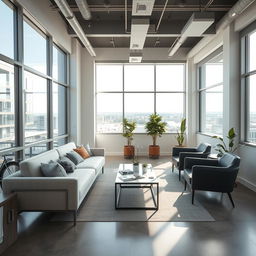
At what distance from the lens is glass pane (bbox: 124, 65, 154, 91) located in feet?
30.6

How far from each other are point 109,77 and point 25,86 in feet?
15.9

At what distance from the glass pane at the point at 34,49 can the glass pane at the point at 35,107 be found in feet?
0.83

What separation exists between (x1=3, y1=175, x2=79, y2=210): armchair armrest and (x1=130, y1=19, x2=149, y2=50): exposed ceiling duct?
372cm

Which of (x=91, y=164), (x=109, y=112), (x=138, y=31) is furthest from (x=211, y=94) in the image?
(x=91, y=164)

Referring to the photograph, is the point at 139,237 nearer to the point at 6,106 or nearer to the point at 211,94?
the point at 6,106

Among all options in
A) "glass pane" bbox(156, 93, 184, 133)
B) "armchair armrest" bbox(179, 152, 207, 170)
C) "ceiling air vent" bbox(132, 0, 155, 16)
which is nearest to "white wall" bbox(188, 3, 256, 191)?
"armchair armrest" bbox(179, 152, 207, 170)

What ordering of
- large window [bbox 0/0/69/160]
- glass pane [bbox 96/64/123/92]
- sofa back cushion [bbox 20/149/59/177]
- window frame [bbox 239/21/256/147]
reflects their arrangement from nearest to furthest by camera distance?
sofa back cushion [bbox 20/149/59/177] → large window [bbox 0/0/69/160] → window frame [bbox 239/21/256/147] → glass pane [bbox 96/64/123/92]

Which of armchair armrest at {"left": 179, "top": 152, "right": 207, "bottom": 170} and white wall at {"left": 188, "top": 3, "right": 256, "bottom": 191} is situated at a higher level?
white wall at {"left": 188, "top": 3, "right": 256, "bottom": 191}

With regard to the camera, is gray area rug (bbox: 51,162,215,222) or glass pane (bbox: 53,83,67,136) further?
glass pane (bbox: 53,83,67,136)

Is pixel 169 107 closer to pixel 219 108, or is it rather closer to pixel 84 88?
pixel 219 108

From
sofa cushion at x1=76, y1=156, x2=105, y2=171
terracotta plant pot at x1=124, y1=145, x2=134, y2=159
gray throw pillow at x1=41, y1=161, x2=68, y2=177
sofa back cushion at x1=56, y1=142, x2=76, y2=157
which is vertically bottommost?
terracotta plant pot at x1=124, y1=145, x2=134, y2=159

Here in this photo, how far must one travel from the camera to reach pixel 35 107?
209 inches

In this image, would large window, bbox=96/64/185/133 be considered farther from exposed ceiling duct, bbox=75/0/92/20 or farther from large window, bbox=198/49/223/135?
exposed ceiling duct, bbox=75/0/92/20

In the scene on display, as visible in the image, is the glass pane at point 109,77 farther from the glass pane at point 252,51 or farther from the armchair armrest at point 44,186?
the armchair armrest at point 44,186
